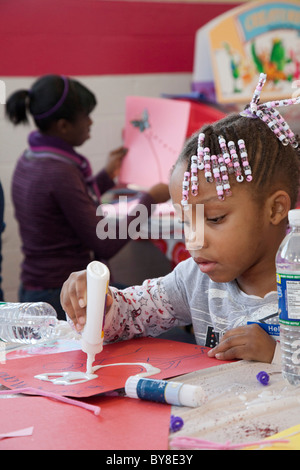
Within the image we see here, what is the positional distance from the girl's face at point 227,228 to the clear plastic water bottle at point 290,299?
4.0 inches

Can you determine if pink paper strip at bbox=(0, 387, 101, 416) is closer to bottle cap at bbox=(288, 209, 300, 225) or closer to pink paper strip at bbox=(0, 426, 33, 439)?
pink paper strip at bbox=(0, 426, 33, 439)

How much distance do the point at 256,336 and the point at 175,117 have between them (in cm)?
168

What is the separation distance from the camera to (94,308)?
977 millimetres

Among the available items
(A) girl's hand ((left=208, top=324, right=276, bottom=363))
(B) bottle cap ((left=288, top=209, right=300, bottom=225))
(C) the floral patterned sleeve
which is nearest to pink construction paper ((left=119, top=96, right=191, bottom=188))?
(C) the floral patterned sleeve

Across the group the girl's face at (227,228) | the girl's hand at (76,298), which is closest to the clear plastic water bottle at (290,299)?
the girl's face at (227,228)

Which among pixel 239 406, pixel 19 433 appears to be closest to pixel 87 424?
pixel 19 433

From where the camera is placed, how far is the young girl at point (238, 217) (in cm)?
107

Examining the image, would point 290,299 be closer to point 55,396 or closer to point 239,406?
point 239,406

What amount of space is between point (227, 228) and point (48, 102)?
1.48m

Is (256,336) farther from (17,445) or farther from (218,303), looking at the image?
(17,445)

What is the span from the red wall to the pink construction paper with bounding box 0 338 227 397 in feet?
6.12

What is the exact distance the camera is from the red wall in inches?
108

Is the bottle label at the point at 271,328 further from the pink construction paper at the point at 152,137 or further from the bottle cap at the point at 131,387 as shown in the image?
the pink construction paper at the point at 152,137

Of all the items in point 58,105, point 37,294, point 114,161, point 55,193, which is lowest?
point 37,294
